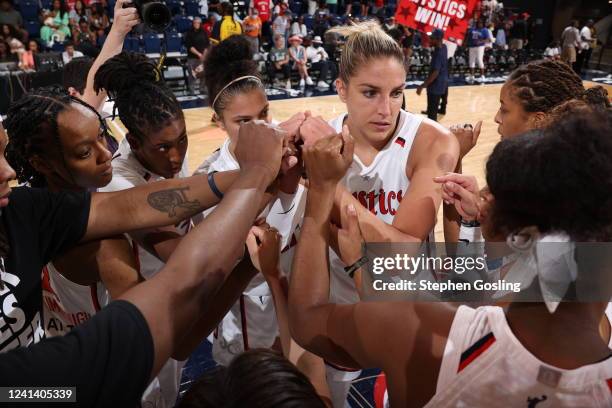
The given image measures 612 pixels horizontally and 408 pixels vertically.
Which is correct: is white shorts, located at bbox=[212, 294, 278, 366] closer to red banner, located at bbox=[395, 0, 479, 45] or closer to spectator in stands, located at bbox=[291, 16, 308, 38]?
red banner, located at bbox=[395, 0, 479, 45]

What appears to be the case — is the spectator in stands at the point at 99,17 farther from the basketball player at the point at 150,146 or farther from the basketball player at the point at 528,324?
the basketball player at the point at 528,324

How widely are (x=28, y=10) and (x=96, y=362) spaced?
47.0 ft

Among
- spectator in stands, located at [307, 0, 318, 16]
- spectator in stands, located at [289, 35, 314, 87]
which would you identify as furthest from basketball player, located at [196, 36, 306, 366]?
spectator in stands, located at [307, 0, 318, 16]

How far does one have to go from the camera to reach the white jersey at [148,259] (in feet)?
6.56

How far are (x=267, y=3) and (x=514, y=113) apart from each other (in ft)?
41.4

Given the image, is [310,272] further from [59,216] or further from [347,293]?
[347,293]

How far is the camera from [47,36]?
11.3 m

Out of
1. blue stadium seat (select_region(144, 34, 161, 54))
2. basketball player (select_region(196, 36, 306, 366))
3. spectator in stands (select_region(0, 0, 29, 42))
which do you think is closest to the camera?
basketball player (select_region(196, 36, 306, 366))

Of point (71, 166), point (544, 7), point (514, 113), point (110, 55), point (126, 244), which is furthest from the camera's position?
point (544, 7)

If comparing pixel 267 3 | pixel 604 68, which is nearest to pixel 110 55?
pixel 267 3

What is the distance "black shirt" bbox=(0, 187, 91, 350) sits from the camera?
4.14 ft

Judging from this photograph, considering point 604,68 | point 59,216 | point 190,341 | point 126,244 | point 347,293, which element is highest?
point 59,216

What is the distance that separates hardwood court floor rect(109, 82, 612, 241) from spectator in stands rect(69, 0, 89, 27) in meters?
4.52

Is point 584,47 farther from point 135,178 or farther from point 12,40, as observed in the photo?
point 135,178
